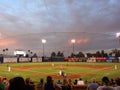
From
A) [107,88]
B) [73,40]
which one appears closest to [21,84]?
[107,88]

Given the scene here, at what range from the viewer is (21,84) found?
16.3ft

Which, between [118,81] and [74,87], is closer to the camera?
[118,81]

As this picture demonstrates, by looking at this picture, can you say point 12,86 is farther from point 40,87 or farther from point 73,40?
point 73,40

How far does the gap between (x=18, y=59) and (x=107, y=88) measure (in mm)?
74185

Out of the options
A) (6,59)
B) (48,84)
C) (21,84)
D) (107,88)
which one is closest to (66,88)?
(48,84)

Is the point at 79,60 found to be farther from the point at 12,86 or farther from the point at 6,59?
the point at 12,86

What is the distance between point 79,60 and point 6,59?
25.8m

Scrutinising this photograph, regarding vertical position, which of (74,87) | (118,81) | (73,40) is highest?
(73,40)

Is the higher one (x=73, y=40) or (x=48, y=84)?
(x=73, y=40)

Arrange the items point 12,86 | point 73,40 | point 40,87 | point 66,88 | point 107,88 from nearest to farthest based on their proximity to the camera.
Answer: point 12,86 < point 107,88 < point 66,88 < point 40,87 < point 73,40

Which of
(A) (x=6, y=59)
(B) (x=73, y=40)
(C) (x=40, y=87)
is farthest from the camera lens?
(B) (x=73, y=40)

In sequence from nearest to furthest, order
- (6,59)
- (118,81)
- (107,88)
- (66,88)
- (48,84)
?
(107,88) → (118,81) → (48,84) → (66,88) → (6,59)

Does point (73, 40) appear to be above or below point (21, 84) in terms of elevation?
above

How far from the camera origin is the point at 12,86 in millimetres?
4926
